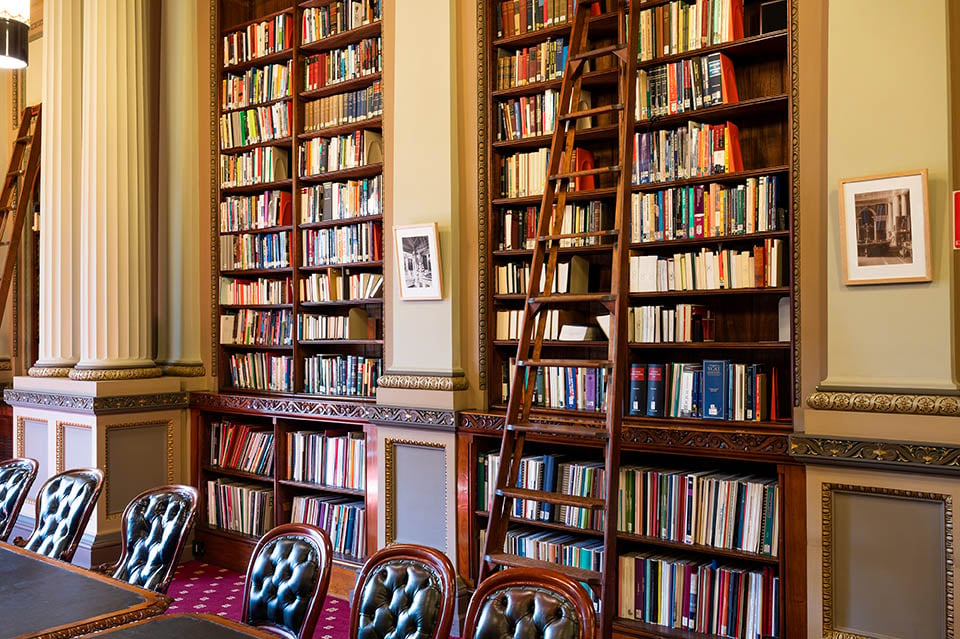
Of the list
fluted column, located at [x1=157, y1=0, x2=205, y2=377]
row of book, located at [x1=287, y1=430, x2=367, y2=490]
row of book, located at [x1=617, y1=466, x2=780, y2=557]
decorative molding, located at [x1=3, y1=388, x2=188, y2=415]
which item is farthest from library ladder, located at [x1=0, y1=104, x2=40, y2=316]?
row of book, located at [x1=617, y1=466, x2=780, y2=557]

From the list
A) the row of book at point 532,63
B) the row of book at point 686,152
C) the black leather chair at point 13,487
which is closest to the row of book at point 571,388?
the row of book at point 686,152

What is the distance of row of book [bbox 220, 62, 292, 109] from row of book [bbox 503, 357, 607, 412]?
8.93 feet

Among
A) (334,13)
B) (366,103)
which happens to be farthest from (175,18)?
(366,103)

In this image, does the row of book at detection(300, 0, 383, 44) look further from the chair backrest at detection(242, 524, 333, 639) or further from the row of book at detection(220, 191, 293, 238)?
the chair backrest at detection(242, 524, 333, 639)

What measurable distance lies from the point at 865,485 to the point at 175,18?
536 centimetres

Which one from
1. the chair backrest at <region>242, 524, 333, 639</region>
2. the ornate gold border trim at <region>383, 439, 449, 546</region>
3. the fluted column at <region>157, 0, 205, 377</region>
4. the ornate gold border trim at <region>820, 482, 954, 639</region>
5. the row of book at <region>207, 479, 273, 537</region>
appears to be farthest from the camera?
the fluted column at <region>157, 0, 205, 377</region>

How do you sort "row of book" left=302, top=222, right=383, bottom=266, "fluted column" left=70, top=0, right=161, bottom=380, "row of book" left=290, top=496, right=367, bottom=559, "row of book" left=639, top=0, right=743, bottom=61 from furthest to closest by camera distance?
"fluted column" left=70, top=0, right=161, bottom=380
"row of book" left=302, top=222, right=383, bottom=266
"row of book" left=290, top=496, right=367, bottom=559
"row of book" left=639, top=0, right=743, bottom=61

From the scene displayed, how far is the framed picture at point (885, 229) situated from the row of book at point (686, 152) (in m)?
0.64

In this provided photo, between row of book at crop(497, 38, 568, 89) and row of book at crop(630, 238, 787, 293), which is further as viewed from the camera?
row of book at crop(497, 38, 568, 89)

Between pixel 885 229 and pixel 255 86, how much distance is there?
4262 millimetres

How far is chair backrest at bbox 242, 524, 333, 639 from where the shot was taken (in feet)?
8.64

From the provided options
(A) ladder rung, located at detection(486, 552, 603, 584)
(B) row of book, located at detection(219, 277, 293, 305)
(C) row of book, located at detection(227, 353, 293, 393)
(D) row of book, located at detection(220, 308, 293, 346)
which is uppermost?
(B) row of book, located at detection(219, 277, 293, 305)

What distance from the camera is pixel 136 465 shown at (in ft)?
18.6

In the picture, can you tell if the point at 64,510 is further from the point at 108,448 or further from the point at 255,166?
the point at 255,166
